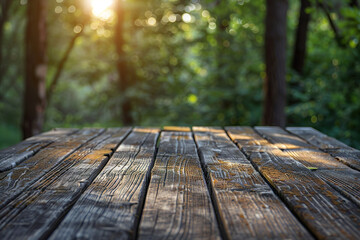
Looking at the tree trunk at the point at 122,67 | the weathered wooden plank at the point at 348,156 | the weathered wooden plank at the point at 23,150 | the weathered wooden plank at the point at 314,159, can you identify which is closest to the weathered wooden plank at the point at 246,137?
the weathered wooden plank at the point at 314,159

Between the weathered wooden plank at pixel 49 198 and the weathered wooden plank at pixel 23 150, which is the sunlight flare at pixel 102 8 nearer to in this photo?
the weathered wooden plank at pixel 23 150

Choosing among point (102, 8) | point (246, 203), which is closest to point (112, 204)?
point (246, 203)

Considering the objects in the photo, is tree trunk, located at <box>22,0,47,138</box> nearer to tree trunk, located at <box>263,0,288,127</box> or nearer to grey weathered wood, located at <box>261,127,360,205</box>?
tree trunk, located at <box>263,0,288,127</box>

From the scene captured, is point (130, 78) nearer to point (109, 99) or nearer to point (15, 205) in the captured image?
point (109, 99)

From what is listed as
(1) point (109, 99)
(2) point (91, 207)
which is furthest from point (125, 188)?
(1) point (109, 99)

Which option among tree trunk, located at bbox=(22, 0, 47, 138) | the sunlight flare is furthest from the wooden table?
the sunlight flare

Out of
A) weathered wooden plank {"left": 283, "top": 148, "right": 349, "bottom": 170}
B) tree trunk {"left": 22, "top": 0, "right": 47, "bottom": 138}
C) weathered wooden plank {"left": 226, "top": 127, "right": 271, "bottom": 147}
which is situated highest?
tree trunk {"left": 22, "top": 0, "right": 47, "bottom": 138}

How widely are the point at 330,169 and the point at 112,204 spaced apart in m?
1.20

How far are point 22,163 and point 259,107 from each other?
6.94 metres

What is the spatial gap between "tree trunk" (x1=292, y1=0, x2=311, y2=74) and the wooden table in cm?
659

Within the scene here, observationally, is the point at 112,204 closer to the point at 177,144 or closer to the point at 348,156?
the point at 177,144

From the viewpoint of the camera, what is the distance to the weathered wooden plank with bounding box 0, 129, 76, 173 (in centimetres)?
197

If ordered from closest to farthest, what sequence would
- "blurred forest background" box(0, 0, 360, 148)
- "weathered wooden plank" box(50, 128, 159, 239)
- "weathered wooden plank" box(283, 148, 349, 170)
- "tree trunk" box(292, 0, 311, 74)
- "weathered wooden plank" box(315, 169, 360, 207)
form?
"weathered wooden plank" box(50, 128, 159, 239), "weathered wooden plank" box(315, 169, 360, 207), "weathered wooden plank" box(283, 148, 349, 170), "blurred forest background" box(0, 0, 360, 148), "tree trunk" box(292, 0, 311, 74)

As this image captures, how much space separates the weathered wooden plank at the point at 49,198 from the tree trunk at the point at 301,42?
7.54 metres
